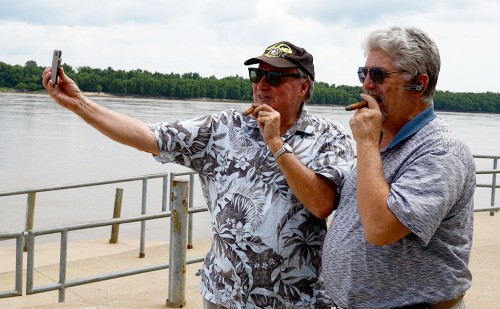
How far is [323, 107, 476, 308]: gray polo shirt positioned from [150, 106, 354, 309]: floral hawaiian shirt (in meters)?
0.34

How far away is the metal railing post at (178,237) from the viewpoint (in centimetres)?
549

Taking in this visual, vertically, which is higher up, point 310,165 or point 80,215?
point 310,165

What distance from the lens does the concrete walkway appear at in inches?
252

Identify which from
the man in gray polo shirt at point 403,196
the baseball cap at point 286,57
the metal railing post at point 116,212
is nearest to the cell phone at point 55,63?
the baseball cap at point 286,57

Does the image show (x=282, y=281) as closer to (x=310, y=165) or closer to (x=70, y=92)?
(x=310, y=165)

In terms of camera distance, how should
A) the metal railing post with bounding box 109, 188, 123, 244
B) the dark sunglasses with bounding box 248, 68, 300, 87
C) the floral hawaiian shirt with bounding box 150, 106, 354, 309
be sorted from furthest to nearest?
the metal railing post with bounding box 109, 188, 123, 244
the dark sunglasses with bounding box 248, 68, 300, 87
the floral hawaiian shirt with bounding box 150, 106, 354, 309

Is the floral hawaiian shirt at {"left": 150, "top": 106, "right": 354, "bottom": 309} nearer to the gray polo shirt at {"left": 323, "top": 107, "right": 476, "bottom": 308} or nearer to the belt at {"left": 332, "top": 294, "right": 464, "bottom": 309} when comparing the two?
the gray polo shirt at {"left": 323, "top": 107, "right": 476, "bottom": 308}

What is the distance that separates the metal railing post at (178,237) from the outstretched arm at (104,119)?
232 centimetres

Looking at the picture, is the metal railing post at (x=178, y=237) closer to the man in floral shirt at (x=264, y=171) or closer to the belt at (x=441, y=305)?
the man in floral shirt at (x=264, y=171)

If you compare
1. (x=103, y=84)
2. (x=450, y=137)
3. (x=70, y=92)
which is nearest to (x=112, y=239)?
(x=70, y=92)

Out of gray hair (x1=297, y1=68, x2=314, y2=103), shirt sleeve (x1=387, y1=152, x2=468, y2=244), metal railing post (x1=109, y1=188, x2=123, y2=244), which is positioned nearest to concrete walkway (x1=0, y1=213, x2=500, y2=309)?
metal railing post (x1=109, y1=188, x2=123, y2=244)

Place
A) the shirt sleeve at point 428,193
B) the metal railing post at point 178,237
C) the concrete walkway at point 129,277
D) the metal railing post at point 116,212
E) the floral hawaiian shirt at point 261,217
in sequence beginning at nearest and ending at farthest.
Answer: the shirt sleeve at point 428,193
the floral hawaiian shirt at point 261,217
the metal railing post at point 178,237
the concrete walkway at point 129,277
the metal railing post at point 116,212

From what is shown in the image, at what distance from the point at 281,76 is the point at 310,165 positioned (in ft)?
1.30

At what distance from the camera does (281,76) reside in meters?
3.15
